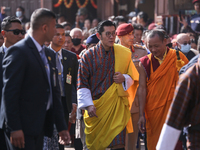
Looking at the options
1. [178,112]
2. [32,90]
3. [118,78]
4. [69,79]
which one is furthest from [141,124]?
[178,112]

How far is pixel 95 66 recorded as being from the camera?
5.54m

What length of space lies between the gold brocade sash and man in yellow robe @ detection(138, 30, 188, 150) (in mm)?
225

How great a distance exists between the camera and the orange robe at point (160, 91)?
5.60m

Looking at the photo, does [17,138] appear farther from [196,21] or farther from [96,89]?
[196,21]

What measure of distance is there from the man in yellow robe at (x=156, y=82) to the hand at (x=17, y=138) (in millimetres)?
2266

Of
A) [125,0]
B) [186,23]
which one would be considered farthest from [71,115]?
[125,0]

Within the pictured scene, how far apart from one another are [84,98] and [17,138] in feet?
5.91

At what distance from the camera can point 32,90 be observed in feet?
12.5

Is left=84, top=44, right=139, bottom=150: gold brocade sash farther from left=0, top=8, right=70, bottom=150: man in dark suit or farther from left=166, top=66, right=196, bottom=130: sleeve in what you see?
left=166, top=66, right=196, bottom=130: sleeve

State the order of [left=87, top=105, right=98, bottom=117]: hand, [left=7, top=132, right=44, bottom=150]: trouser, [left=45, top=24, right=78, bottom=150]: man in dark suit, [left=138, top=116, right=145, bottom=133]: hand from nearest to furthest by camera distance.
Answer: [left=7, top=132, right=44, bottom=150]: trouser → [left=87, top=105, right=98, bottom=117]: hand → [left=138, top=116, right=145, bottom=133]: hand → [left=45, top=24, right=78, bottom=150]: man in dark suit

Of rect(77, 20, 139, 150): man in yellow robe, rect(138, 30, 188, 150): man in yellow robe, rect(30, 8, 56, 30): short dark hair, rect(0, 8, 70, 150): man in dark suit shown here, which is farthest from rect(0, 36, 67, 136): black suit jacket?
rect(138, 30, 188, 150): man in yellow robe

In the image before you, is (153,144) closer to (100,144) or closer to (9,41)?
(100,144)

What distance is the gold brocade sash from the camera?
5.46 meters

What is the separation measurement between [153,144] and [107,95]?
0.99 meters
